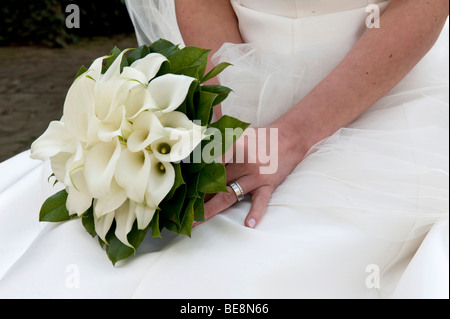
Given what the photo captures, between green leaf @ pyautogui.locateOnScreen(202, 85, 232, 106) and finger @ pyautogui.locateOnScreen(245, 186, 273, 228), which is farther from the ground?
green leaf @ pyautogui.locateOnScreen(202, 85, 232, 106)

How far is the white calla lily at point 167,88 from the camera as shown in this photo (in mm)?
849

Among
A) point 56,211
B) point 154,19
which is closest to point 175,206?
point 56,211

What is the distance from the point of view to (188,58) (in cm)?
93

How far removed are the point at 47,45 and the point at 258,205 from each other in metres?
4.11

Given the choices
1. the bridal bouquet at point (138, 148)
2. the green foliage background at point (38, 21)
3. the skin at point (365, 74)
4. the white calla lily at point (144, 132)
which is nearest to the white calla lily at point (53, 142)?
the bridal bouquet at point (138, 148)

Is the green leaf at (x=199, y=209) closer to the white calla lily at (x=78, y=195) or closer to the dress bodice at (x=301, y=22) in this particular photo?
the white calla lily at (x=78, y=195)

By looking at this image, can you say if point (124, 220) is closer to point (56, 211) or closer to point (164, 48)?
point (56, 211)

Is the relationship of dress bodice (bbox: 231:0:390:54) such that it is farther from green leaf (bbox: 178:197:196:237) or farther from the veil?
green leaf (bbox: 178:197:196:237)

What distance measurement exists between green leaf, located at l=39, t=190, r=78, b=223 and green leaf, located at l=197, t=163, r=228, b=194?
24 cm

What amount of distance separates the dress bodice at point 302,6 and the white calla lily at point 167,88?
19.5 inches

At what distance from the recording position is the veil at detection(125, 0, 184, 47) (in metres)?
1.44

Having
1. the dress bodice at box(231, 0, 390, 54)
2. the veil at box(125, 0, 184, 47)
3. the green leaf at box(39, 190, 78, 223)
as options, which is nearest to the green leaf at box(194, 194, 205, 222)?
the green leaf at box(39, 190, 78, 223)
